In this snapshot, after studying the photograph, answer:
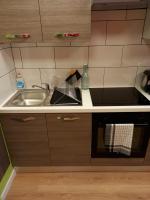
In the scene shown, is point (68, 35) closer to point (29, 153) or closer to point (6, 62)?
point (6, 62)

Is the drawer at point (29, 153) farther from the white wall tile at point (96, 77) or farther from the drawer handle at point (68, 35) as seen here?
the drawer handle at point (68, 35)

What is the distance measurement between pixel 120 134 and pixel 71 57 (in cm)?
98

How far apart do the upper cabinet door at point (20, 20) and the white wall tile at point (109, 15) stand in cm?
61

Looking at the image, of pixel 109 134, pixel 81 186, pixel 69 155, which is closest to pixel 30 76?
pixel 69 155

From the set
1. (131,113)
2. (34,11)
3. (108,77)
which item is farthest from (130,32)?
(34,11)

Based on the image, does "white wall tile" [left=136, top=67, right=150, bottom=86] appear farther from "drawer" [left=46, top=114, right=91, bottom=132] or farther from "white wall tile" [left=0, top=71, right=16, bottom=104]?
"white wall tile" [left=0, top=71, right=16, bottom=104]

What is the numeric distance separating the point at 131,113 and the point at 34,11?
1201 millimetres

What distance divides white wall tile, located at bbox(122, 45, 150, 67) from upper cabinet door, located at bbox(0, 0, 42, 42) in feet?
3.13

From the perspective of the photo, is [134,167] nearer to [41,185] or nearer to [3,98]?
[41,185]

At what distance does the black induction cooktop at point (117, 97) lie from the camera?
4.38ft

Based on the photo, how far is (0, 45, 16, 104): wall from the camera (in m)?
1.37

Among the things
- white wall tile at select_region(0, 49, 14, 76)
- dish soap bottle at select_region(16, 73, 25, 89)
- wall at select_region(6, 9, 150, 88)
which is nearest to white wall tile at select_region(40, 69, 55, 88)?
wall at select_region(6, 9, 150, 88)

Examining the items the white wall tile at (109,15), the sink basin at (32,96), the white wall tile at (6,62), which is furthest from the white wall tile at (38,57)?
the white wall tile at (109,15)

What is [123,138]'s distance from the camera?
4.37 feet
